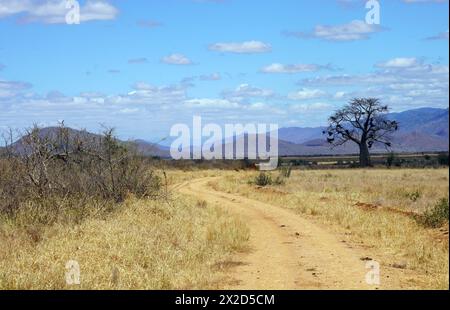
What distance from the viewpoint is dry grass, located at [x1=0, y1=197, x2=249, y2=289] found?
376 inches

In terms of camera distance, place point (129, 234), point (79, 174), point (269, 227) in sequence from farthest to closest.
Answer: point (79, 174) < point (269, 227) < point (129, 234)

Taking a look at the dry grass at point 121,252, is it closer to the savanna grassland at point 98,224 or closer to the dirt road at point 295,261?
the savanna grassland at point 98,224

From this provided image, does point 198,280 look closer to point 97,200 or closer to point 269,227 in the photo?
point 269,227

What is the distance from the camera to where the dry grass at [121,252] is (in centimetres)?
954

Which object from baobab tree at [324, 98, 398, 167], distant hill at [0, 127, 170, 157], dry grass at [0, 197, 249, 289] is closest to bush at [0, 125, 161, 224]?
distant hill at [0, 127, 170, 157]

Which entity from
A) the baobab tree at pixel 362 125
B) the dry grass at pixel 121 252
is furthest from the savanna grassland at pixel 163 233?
the baobab tree at pixel 362 125

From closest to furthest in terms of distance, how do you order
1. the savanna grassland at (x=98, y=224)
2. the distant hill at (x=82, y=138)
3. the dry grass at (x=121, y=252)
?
the dry grass at (x=121, y=252)
the savanna grassland at (x=98, y=224)
the distant hill at (x=82, y=138)

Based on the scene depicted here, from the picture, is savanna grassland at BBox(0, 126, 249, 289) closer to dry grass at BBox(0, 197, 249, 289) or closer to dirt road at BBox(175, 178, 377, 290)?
dry grass at BBox(0, 197, 249, 289)

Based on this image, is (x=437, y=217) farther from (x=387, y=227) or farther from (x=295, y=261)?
(x=295, y=261)

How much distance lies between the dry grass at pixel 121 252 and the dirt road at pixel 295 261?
1.59 ft

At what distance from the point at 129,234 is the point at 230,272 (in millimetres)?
2852

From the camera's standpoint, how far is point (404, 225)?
1570 centimetres

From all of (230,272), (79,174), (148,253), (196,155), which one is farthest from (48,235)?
(196,155)

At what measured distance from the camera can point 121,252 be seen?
11.1 metres
